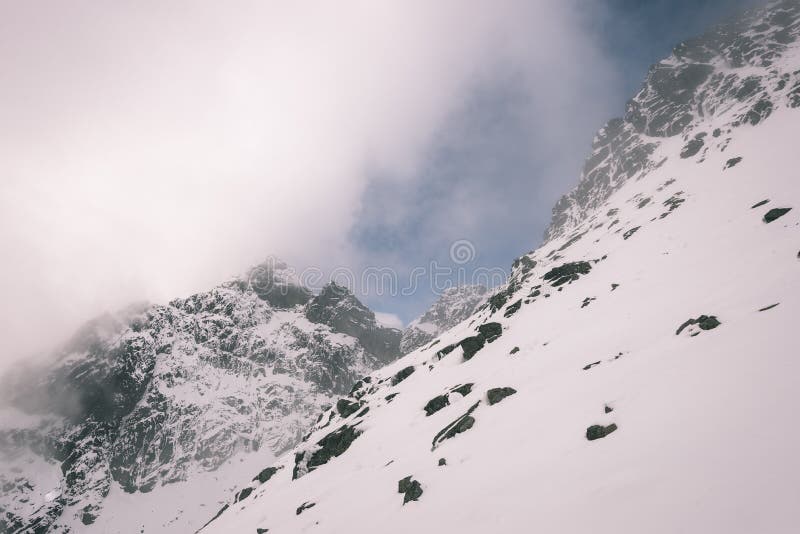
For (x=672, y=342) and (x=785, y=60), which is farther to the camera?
(x=785, y=60)

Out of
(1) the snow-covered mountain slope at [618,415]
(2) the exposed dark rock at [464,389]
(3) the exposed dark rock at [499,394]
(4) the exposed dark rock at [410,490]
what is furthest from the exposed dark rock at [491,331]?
(4) the exposed dark rock at [410,490]

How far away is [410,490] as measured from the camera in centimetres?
1228

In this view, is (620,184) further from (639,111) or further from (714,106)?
(639,111)

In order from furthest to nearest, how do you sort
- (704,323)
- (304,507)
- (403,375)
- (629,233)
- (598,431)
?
(629,233)
(403,375)
(304,507)
(704,323)
(598,431)

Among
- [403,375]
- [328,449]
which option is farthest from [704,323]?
[403,375]

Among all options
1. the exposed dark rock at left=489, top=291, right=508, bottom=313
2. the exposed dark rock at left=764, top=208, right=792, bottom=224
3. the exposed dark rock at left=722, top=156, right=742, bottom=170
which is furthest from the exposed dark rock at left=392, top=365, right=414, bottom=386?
the exposed dark rock at left=722, top=156, right=742, bottom=170

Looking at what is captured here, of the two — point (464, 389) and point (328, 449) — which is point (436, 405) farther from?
point (328, 449)

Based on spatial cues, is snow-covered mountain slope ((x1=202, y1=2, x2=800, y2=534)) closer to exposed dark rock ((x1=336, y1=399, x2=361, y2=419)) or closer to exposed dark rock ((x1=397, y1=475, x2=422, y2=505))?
exposed dark rock ((x1=397, y1=475, x2=422, y2=505))

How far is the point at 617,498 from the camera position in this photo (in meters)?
6.92

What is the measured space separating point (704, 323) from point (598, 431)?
293 inches

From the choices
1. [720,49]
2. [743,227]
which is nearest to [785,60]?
[720,49]

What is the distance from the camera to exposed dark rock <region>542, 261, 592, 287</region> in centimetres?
4428

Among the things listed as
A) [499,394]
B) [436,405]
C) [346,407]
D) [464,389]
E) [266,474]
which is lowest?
[499,394]

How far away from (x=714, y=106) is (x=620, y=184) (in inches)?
1271
